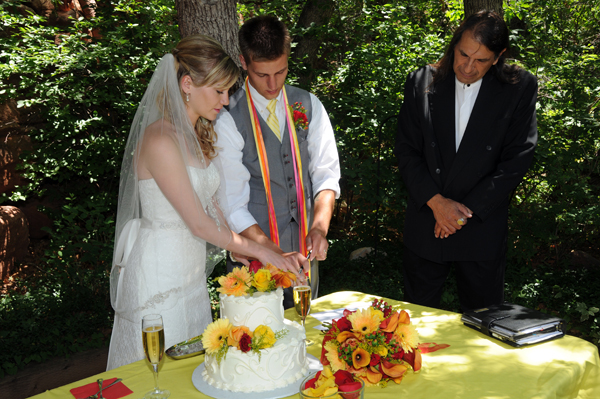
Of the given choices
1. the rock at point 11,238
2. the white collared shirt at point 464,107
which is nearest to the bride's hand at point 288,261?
the white collared shirt at point 464,107

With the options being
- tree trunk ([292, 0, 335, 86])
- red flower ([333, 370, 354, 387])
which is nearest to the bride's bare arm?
red flower ([333, 370, 354, 387])

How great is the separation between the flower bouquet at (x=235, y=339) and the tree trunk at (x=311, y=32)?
5144 millimetres

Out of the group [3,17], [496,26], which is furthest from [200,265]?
[3,17]

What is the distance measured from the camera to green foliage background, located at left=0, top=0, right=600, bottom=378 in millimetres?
5164

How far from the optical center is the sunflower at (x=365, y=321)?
67.1 inches

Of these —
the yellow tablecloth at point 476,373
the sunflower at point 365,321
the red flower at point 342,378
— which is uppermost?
the sunflower at point 365,321

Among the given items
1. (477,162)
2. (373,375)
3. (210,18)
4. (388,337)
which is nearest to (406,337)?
(388,337)

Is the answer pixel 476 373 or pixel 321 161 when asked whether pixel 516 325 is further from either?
pixel 321 161

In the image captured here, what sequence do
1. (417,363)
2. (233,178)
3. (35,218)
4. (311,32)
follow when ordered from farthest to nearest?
(35,218)
(311,32)
(233,178)
(417,363)

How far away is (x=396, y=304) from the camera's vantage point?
2543mm

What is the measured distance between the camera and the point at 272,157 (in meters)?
2.87

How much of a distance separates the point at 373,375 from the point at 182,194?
1.20 m

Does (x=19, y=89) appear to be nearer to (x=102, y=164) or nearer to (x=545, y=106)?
(x=102, y=164)

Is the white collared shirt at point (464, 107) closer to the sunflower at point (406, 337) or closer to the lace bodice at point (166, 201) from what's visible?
the lace bodice at point (166, 201)
